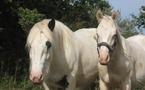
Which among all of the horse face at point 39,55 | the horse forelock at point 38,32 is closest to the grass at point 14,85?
the horse forelock at point 38,32

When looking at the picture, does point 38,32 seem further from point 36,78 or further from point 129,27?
point 129,27

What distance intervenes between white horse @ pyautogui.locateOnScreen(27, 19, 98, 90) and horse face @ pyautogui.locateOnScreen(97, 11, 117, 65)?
0.67 metres

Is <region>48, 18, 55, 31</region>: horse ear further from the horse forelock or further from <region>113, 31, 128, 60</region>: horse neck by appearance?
<region>113, 31, 128, 60</region>: horse neck

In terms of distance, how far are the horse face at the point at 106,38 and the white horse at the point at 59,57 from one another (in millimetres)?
673

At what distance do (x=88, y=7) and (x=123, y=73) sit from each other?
7949mm

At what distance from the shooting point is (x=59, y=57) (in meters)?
7.79

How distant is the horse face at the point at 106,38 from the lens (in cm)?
721

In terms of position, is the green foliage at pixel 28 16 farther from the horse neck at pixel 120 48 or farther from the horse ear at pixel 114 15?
the horse ear at pixel 114 15

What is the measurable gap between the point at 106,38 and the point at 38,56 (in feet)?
3.46

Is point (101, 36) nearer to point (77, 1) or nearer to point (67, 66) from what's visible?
point (67, 66)

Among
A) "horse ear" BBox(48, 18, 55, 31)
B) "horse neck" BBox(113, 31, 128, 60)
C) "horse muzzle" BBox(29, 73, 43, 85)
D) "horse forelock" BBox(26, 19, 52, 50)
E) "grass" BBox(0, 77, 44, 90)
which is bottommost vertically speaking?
"grass" BBox(0, 77, 44, 90)

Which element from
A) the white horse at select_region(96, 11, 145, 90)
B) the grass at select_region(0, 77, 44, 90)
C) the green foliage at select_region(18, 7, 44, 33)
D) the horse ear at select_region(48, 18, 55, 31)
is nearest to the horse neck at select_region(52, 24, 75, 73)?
the horse ear at select_region(48, 18, 55, 31)

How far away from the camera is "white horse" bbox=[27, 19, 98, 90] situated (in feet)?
23.6

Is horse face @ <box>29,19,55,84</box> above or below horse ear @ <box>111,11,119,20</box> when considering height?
below
